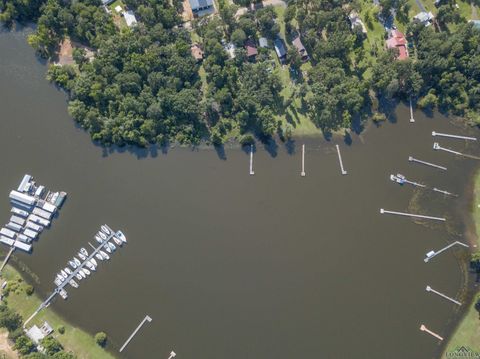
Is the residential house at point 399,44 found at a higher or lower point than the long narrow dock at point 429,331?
higher

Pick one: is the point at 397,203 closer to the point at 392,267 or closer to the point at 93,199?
the point at 392,267

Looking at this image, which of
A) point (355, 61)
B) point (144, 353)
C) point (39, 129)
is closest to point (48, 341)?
point (144, 353)

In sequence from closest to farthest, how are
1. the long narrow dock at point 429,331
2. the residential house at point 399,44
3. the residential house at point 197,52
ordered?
1. the long narrow dock at point 429,331
2. the residential house at point 197,52
3. the residential house at point 399,44

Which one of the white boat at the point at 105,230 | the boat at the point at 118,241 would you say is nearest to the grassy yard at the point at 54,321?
the boat at the point at 118,241

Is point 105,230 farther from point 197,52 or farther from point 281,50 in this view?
point 281,50

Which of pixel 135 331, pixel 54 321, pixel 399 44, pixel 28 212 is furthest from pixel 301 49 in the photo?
pixel 54 321

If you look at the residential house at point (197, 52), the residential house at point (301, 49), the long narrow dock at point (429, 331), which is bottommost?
the long narrow dock at point (429, 331)

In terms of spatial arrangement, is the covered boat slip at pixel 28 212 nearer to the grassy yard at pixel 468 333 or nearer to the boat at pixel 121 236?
the boat at pixel 121 236
